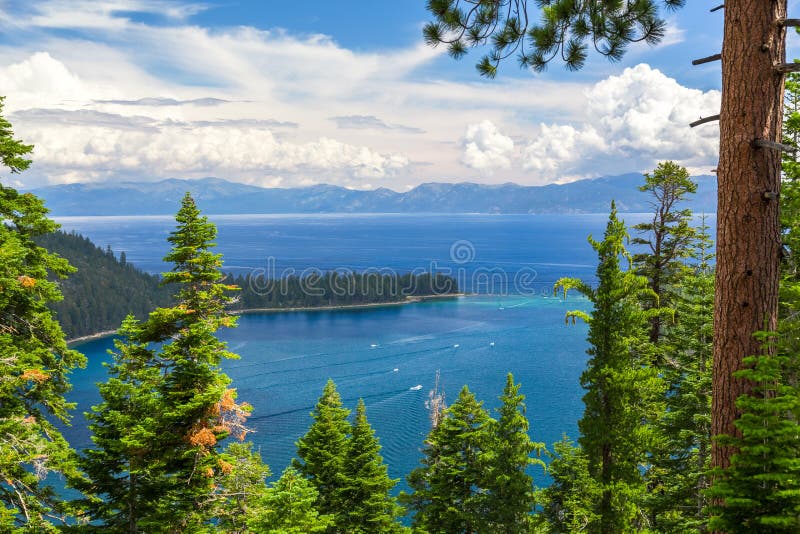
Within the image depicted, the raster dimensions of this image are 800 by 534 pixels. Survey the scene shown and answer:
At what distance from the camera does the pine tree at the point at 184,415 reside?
34.5 feet

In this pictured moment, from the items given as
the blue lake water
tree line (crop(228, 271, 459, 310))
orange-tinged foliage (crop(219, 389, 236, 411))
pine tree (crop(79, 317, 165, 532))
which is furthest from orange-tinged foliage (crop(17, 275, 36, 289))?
tree line (crop(228, 271, 459, 310))

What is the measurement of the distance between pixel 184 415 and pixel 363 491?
8.85 meters

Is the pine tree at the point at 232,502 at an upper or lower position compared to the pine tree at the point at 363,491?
upper

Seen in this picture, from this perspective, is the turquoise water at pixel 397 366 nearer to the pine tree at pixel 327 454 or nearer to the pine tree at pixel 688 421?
the pine tree at pixel 327 454

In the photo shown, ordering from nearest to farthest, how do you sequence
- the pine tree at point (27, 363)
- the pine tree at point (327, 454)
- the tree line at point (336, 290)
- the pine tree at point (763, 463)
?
the pine tree at point (763, 463) → the pine tree at point (27, 363) → the pine tree at point (327, 454) → the tree line at point (336, 290)

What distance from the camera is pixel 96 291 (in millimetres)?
119125

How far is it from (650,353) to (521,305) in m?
95.4

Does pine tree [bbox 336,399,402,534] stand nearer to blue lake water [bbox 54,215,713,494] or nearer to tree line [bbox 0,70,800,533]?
tree line [bbox 0,70,800,533]

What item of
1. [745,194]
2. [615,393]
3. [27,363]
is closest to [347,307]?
[27,363]

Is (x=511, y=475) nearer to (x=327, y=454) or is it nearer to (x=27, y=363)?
(x=327, y=454)

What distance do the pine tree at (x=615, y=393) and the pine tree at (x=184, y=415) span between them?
7.97 m

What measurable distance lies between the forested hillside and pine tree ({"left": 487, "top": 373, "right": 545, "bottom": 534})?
108036 mm

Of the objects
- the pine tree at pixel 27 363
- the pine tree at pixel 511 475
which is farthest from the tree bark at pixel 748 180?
the pine tree at pixel 27 363

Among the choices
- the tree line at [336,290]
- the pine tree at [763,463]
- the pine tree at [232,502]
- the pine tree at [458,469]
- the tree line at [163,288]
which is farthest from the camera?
the tree line at [336,290]
